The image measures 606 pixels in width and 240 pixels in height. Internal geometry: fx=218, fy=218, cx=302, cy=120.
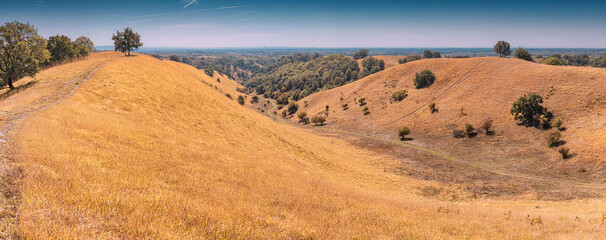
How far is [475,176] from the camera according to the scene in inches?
1137

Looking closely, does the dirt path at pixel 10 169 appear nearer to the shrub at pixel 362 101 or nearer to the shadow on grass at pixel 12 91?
the shadow on grass at pixel 12 91

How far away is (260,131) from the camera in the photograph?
30875mm

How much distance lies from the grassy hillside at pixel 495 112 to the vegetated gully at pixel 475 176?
6.16ft

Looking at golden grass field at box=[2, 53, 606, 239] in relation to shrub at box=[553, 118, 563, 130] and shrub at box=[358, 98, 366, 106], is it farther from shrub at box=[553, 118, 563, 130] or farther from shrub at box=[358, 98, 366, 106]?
shrub at box=[358, 98, 366, 106]

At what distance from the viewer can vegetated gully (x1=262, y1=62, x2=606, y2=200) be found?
22312 mm

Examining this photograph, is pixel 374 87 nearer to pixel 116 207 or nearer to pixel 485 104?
pixel 485 104

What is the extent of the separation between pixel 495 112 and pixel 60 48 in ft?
370

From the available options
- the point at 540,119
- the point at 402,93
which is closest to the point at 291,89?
the point at 402,93

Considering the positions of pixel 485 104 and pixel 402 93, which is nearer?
pixel 485 104

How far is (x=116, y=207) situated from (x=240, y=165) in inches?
368

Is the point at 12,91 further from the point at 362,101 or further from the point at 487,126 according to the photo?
the point at 362,101

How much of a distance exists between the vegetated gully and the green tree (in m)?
84.0

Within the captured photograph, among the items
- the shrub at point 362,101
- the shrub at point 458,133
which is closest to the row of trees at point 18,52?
the shrub at point 458,133

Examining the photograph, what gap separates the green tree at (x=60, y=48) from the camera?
201 feet
